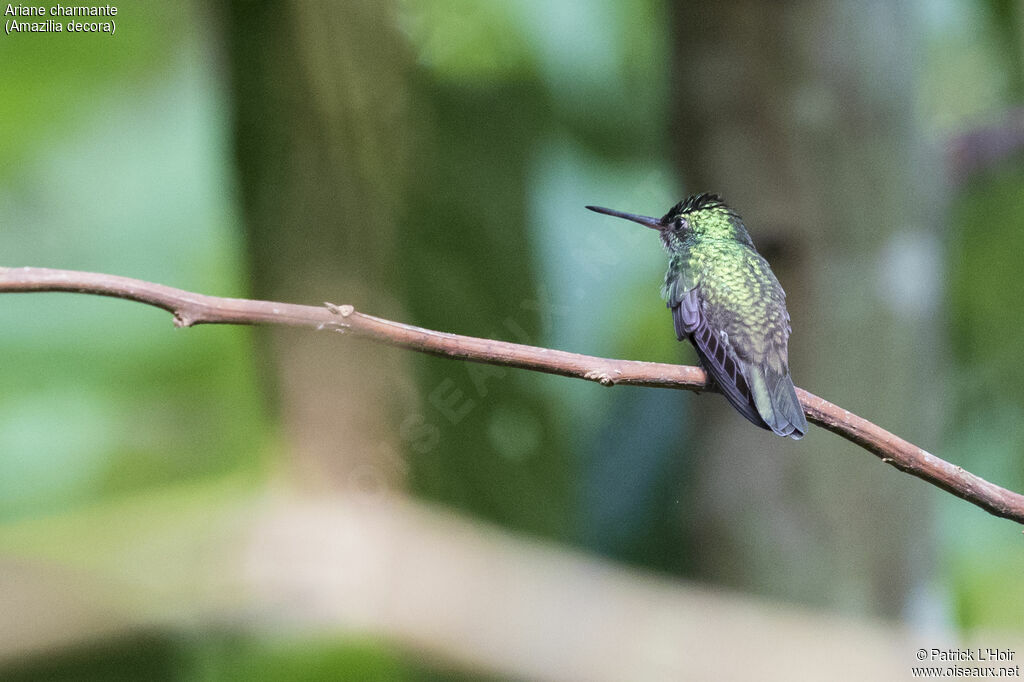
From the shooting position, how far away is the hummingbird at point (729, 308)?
0.60 m

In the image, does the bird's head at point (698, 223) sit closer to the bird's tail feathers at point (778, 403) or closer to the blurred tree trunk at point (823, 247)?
the bird's tail feathers at point (778, 403)

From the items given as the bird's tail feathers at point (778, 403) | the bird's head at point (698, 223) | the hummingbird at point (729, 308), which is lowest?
the bird's tail feathers at point (778, 403)

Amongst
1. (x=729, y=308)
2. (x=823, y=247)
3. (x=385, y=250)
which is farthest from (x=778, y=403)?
(x=823, y=247)

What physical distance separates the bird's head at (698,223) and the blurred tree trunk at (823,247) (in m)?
0.44

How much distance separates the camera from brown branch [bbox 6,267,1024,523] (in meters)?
0.37

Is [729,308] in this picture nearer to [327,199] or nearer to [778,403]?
[778,403]

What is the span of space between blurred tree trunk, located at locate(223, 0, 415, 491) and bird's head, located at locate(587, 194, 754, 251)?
356 millimetres

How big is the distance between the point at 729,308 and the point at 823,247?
1.99ft

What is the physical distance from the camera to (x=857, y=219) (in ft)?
4.17

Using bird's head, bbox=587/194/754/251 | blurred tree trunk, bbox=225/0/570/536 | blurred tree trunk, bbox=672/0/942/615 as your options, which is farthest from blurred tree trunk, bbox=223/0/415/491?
blurred tree trunk, bbox=672/0/942/615

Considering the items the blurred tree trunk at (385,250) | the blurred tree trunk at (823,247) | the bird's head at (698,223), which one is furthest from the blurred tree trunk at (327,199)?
the blurred tree trunk at (823,247)

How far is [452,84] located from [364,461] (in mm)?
598

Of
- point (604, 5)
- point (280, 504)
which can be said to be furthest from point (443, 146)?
point (280, 504)

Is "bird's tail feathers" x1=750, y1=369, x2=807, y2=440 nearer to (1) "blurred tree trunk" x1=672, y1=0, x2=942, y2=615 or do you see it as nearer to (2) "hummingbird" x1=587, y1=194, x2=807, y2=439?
(2) "hummingbird" x1=587, y1=194, x2=807, y2=439
